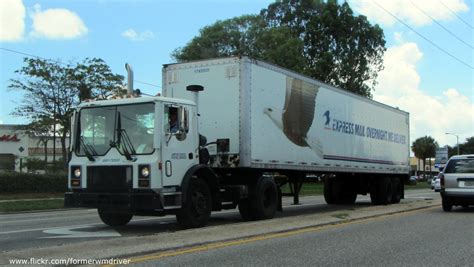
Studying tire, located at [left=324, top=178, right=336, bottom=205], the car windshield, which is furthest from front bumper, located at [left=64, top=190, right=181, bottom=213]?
tire, located at [left=324, top=178, right=336, bottom=205]

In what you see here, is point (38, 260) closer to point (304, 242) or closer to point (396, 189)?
point (304, 242)

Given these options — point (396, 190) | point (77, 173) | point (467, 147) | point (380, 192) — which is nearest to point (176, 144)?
point (77, 173)

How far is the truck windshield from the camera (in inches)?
424

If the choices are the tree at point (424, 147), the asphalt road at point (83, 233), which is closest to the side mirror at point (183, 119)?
the asphalt road at point (83, 233)

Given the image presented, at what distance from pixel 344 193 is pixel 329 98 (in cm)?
577

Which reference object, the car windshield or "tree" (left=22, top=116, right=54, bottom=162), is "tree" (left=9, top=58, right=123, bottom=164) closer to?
"tree" (left=22, top=116, right=54, bottom=162)

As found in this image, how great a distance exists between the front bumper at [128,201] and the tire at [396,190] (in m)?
13.5

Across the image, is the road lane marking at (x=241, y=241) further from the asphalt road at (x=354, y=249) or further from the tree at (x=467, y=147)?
the tree at (x=467, y=147)

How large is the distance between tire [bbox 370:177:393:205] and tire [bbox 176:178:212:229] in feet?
35.4

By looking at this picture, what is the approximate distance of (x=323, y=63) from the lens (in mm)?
50688

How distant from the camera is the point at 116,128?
1099 centimetres

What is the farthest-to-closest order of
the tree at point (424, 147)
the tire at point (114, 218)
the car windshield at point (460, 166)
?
the tree at point (424, 147) → the car windshield at point (460, 166) → the tire at point (114, 218)

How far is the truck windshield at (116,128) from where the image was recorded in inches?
424

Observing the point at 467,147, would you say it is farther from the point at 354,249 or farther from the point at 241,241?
the point at 241,241
